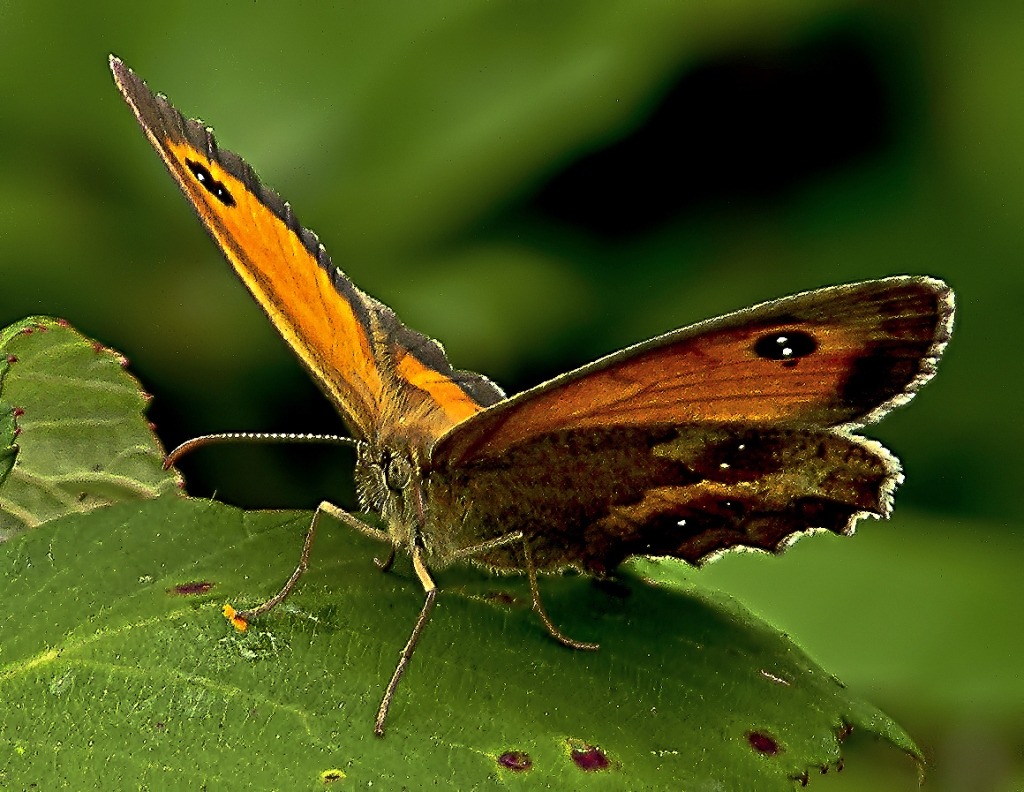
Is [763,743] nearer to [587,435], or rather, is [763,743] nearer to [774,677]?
[774,677]

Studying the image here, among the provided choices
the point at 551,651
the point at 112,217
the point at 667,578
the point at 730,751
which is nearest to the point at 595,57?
the point at 112,217

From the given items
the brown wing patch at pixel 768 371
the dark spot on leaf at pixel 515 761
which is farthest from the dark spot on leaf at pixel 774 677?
the dark spot on leaf at pixel 515 761

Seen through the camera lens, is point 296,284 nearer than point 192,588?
No

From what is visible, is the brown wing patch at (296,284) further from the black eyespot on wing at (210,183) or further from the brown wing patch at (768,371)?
the brown wing patch at (768,371)

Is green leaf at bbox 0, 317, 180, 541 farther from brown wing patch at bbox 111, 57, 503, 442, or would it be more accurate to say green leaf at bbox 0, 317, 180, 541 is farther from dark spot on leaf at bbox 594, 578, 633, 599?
dark spot on leaf at bbox 594, 578, 633, 599

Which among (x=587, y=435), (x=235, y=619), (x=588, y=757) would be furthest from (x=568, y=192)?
(x=588, y=757)

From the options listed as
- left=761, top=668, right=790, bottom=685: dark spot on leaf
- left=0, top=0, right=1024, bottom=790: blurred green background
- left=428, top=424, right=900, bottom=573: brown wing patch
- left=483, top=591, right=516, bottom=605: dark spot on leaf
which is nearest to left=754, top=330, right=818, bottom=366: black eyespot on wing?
left=428, top=424, right=900, bottom=573: brown wing patch

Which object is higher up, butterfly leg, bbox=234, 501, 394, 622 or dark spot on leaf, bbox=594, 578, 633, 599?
butterfly leg, bbox=234, 501, 394, 622
